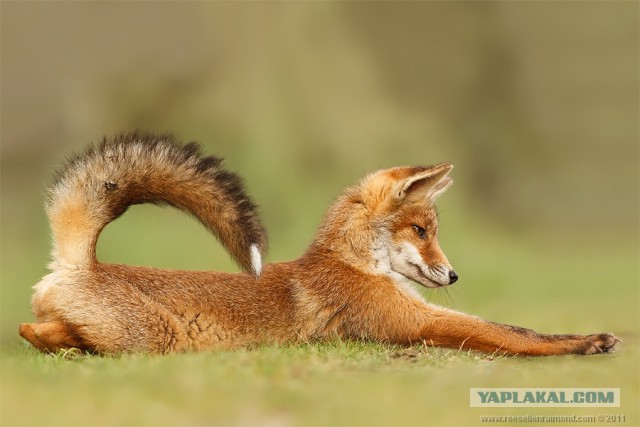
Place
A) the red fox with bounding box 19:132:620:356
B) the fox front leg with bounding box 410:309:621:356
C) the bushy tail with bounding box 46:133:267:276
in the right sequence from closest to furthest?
1. the red fox with bounding box 19:132:620:356
2. the bushy tail with bounding box 46:133:267:276
3. the fox front leg with bounding box 410:309:621:356

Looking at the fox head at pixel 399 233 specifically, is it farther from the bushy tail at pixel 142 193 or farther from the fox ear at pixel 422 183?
the bushy tail at pixel 142 193

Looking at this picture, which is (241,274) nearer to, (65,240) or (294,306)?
(294,306)

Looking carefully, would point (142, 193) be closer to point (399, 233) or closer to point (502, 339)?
point (399, 233)

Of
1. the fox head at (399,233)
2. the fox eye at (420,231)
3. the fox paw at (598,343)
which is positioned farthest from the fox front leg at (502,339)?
the fox eye at (420,231)

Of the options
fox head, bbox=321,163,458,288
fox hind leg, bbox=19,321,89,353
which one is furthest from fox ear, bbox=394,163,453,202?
fox hind leg, bbox=19,321,89,353

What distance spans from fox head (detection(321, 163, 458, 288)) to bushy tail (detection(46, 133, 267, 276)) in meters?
1.01

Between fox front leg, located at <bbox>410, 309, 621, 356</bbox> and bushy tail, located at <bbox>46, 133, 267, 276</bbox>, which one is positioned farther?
fox front leg, located at <bbox>410, 309, 621, 356</bbox>

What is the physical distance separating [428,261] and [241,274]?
161 centimetres

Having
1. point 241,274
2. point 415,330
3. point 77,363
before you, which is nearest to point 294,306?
point 241,274

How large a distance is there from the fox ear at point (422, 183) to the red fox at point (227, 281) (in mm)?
12

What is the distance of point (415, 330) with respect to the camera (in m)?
6.90

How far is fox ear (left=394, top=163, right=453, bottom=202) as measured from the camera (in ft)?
23.8

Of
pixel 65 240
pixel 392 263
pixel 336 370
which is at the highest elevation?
pixel 392 263

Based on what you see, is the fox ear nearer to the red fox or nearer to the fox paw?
the red fox
